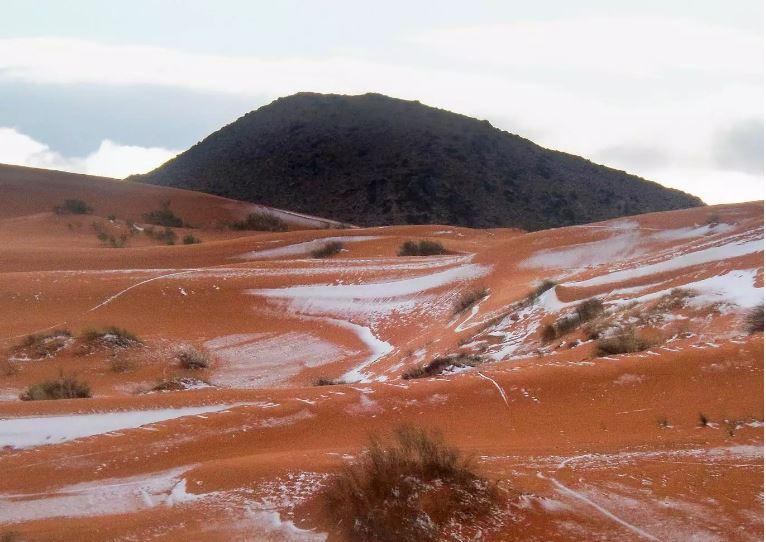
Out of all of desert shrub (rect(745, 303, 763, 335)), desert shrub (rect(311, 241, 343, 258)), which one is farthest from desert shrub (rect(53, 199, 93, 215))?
desert shrub (rect(745, 303, 763, 335))

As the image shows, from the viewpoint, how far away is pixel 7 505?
6465 millimetres

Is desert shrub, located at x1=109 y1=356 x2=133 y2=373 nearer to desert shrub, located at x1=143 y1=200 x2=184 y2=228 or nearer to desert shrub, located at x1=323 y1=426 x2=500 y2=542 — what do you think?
desert shrub, located at x1=323 y1=426 x2=500 y2=542

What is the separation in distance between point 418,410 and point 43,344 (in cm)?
1062

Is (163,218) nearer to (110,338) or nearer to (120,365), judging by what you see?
(110,338)

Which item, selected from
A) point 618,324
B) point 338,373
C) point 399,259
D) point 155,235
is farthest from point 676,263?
point 155,235

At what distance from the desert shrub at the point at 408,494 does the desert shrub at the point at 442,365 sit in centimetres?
606

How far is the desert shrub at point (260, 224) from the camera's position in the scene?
157 ft

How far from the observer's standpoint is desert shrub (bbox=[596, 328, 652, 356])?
10812 millimetres

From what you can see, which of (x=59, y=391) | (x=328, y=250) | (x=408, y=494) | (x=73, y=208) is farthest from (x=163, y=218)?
(x=408, y=494)

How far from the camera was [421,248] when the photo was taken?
3106cm

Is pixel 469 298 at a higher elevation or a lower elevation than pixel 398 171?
lower

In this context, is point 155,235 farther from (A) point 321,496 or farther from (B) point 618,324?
(A) point 321,496

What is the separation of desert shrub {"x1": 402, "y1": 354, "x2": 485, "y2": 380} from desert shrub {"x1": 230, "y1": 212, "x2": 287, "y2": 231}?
117 ft

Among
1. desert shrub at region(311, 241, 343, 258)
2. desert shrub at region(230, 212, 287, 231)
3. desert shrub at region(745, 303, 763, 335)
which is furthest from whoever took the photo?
desert shrub at region(230, 212, 287, 231)
